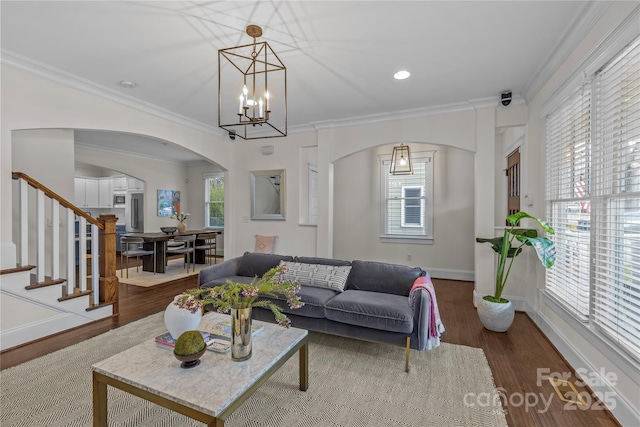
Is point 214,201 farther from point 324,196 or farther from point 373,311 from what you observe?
point 373,311

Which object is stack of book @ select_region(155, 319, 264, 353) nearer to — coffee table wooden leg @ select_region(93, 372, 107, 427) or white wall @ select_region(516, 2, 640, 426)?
coffee table wooden leg @ select_region(93, 372, 107, 427)

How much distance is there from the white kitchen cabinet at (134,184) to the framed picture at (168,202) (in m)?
0.66

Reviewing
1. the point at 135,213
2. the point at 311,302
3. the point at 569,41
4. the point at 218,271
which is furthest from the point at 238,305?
the point at 135,213

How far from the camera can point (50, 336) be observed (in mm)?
3111

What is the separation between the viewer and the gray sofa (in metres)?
2.48

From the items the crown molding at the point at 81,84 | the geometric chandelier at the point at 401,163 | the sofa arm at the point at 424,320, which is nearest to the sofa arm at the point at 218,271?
the sofa arm at the point at 424,320

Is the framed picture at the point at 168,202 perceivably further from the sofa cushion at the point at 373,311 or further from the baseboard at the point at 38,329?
the sofa cushion at the point at 373,311

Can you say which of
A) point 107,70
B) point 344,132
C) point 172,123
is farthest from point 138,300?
point 344,132

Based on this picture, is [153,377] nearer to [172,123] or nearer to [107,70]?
[107,70]

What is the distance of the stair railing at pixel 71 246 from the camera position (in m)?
3.10

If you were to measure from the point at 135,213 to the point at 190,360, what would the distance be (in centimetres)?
801

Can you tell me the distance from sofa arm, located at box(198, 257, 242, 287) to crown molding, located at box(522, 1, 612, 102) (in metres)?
4.04

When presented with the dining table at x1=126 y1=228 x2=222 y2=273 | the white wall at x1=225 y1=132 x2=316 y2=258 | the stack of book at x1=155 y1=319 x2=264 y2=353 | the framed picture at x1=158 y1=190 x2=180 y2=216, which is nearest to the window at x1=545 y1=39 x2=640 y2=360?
the stack of book at x1=155 y1=319 x2=264 y2=353

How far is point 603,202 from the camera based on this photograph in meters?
2.18
